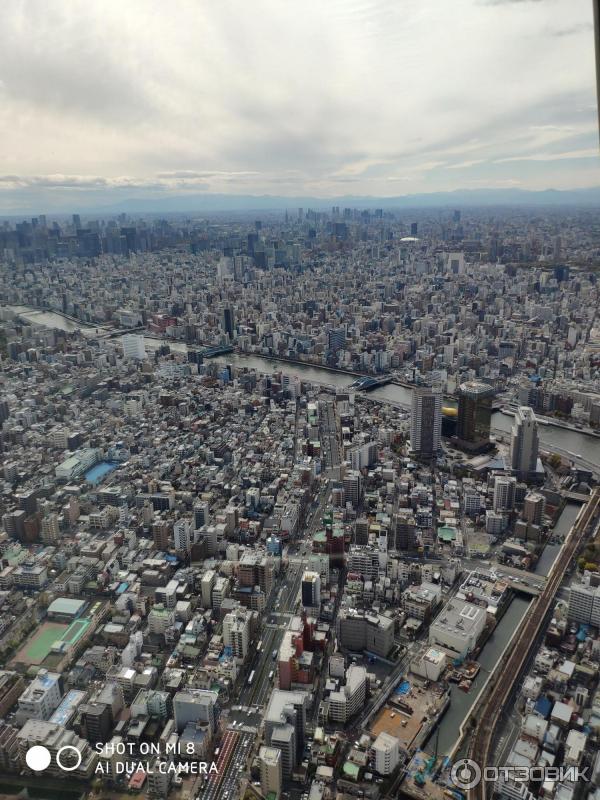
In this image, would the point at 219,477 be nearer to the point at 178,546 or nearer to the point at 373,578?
the point at 178,546

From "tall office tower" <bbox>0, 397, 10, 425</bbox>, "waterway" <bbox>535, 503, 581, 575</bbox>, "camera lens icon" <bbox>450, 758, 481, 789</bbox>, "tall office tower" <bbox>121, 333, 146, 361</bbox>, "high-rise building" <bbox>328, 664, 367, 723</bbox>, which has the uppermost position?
"tall office tower" <bbox>0, 397, 10, 425</bbox>

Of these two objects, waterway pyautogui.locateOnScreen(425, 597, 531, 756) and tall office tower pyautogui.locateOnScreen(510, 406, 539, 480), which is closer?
waterway pyautogui.locateOnScreen(425, 597, 531, 756)

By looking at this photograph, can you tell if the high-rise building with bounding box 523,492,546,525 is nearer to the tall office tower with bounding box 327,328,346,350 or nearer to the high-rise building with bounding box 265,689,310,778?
the high-rise building with bounding box 265,689,310,778

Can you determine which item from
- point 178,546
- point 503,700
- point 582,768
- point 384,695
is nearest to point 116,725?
point 384,695

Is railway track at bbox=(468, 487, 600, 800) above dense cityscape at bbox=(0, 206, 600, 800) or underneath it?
underneath

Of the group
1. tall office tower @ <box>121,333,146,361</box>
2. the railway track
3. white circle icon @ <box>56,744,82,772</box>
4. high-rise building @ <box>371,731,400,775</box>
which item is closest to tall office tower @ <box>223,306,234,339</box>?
tall office tower @ <box>121,333,146,361</box>

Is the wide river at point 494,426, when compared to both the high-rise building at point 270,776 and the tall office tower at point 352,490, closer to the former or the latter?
the high-rise building at point 270,776

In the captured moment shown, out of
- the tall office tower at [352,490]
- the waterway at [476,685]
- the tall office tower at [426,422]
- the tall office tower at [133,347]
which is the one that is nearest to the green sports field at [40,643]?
the waterway at [476,685]
